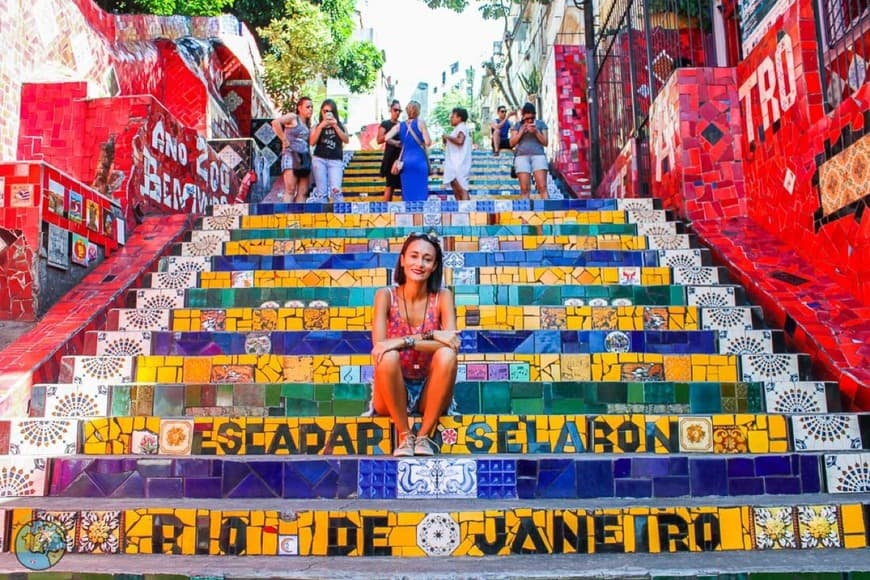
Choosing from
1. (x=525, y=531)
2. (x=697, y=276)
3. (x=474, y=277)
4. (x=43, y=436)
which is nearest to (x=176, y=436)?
(x=43, y=436)

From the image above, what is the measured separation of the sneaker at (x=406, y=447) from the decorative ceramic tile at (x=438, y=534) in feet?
1.66

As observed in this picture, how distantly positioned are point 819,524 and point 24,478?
3.48 metres

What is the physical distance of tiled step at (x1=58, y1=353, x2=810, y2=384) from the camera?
168 inches

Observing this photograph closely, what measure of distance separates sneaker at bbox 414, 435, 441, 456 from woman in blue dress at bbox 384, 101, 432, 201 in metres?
4.79

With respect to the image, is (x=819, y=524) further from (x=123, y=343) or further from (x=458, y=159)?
(x=458, y=159)

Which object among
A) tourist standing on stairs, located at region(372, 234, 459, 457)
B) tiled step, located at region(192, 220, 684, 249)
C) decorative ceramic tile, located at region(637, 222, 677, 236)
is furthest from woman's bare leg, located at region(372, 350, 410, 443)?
decorative ceramic tile, located at region(637, 222, 677, 236)

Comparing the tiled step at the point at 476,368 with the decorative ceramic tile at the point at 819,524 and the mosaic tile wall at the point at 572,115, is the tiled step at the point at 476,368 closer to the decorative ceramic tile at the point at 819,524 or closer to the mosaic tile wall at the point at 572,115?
the decorative ceramic tile at the point at 819,524

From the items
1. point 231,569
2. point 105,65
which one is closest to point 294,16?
point 105,65

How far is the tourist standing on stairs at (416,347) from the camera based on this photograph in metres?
3.56

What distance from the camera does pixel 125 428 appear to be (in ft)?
12.8

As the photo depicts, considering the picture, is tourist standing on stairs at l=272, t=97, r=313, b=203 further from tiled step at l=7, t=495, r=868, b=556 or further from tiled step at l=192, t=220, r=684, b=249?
tiled step at l=7, t=495, r=868, b=556

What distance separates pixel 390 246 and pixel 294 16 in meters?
11.9

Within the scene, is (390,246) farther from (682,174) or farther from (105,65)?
(105,65)

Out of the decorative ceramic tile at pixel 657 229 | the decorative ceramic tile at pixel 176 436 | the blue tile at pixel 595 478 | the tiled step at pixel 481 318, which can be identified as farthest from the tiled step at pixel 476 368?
the decorative ceramic tile at pixel 657 229
